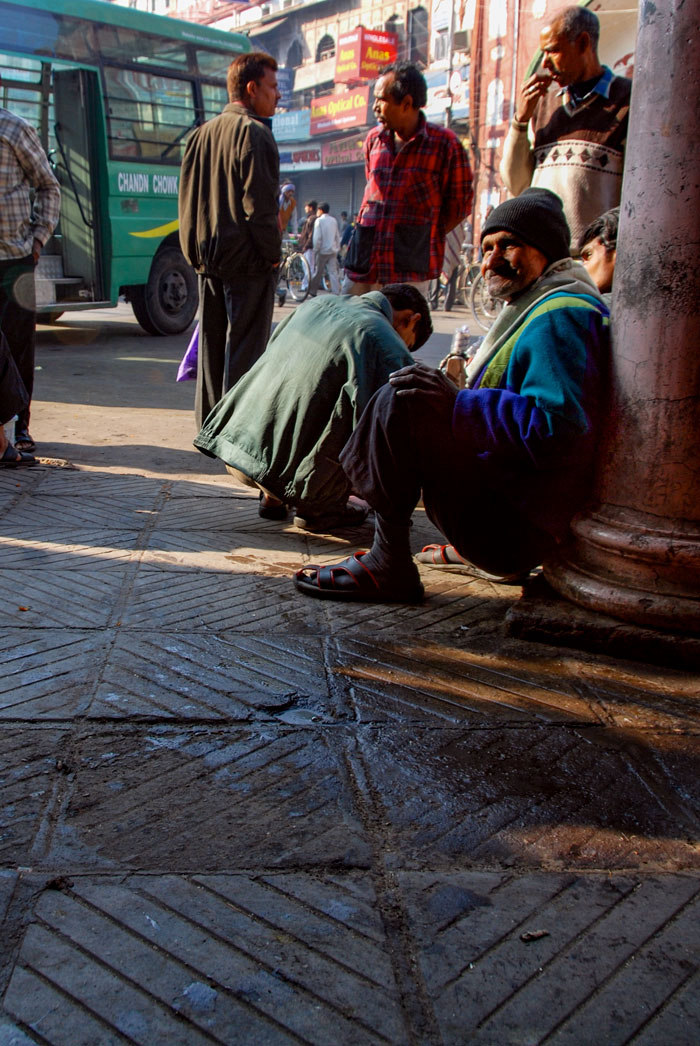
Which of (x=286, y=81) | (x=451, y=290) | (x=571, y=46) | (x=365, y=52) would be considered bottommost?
(x=451, y=290)

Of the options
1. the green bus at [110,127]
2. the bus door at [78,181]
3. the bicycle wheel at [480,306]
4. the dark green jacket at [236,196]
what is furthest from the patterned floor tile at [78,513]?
the bicycle wheel at [480,306]

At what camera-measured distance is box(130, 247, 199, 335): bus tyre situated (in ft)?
35.5

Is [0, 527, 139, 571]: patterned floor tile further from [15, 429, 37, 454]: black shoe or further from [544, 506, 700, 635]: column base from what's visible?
[544, 506, 700, 635]: column base

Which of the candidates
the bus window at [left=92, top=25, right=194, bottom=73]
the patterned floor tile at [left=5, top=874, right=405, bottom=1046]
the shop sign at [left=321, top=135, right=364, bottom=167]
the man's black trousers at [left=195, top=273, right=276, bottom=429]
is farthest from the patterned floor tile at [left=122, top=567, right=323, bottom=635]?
the shop sign at [left=321, top=135, right=364, bottom=167]

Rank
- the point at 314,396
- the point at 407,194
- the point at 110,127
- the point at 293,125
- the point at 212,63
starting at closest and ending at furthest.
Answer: the point at 314,396
the point at 407,194
the point at 110,127
the point at 212,63
the point at 293,125

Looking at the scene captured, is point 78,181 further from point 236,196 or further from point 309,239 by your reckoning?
point 309,239

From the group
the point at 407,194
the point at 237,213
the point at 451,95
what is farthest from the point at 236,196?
the point at 451,95

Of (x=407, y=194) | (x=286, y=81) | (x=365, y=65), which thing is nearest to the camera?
A: (x=407, y=194)

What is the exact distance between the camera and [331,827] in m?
1.83

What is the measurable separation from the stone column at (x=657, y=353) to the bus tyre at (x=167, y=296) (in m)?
8.57

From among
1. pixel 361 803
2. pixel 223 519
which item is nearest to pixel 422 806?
pixel 361 803

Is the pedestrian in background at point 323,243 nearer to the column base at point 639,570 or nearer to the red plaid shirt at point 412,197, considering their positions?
the red plaid shirt at point 412,197

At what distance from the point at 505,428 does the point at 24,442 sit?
11.0ft

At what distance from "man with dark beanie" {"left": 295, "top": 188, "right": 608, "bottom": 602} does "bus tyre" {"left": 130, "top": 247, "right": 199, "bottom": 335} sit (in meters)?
8.29
